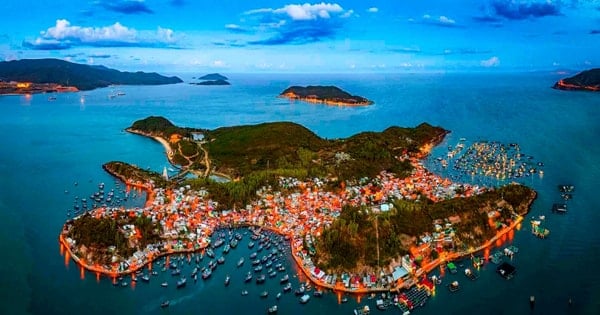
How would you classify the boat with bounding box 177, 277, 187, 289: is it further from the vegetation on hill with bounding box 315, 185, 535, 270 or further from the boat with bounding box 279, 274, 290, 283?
the vegetation on hill with bounding box 315, 185, 535, 270

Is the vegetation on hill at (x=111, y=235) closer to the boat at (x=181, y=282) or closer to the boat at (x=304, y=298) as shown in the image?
the boat at (x=181, y=282)

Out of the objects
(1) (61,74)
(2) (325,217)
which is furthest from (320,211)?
(1) (61,74)

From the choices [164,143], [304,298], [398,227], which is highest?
[164,143]

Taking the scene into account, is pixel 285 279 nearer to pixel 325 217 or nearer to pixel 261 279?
pixel 261 279

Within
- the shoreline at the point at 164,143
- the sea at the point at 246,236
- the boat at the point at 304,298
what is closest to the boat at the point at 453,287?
the sea at the point at 246,236

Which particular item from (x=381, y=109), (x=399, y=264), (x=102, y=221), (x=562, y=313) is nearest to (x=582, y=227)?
(x=562, y=313)
